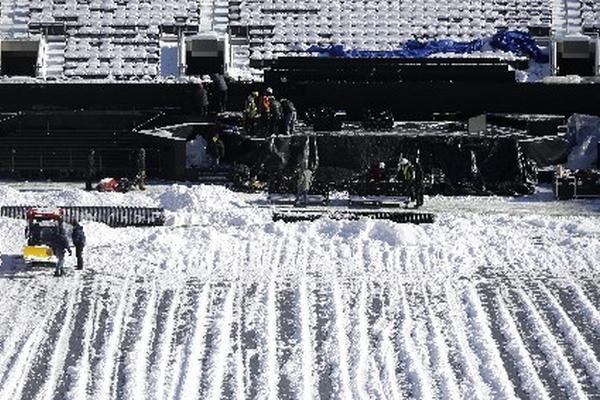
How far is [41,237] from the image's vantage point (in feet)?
96.2

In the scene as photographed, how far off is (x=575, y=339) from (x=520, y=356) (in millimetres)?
1294

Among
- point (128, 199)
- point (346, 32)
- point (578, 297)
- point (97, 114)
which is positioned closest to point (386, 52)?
point (346, 32)

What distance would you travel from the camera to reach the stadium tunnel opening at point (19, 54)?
151 feet

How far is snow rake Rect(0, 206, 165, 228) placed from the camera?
32344 mm

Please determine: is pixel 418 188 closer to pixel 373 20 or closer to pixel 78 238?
pixel 78 238

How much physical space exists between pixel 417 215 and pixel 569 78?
11.3 meters

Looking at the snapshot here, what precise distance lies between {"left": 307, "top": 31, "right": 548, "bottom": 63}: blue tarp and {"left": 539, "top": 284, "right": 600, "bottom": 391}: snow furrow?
729 inches

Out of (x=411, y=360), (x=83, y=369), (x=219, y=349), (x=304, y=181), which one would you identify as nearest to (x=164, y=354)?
(x=219, y=349)

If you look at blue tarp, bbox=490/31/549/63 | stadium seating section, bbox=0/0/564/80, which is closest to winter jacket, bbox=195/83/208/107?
stadium seating section, bbox=0/0/564/80

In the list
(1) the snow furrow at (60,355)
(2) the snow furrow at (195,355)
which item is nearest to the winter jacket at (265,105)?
(2) the snow furrow at (195,355)

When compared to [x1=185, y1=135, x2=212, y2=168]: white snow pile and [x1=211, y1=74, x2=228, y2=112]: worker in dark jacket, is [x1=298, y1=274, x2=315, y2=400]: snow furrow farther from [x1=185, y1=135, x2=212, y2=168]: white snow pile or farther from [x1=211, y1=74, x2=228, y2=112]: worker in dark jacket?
[x1=211, y1=74, x2=228, y2=112]: worker in dark jacket

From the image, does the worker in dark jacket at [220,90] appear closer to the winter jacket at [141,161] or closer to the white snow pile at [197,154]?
the white snow pile at [197,154]

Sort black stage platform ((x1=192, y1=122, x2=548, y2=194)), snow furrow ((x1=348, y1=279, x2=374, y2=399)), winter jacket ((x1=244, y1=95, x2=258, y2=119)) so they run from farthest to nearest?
winter jacket ((x1=244, y1=95, x2=258, y2=119)) < black stage platform ((x1=192, y1=122, x2=548, y2=194)) < snow furrow ((x1=348, y1=279, x2=374, y2=399))

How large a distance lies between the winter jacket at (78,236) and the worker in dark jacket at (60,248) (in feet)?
0.52
